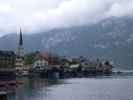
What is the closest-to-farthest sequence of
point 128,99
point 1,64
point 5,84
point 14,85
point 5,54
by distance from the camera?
point 128,99, point 5,84, point 14,85, point 1,64, point 5,54

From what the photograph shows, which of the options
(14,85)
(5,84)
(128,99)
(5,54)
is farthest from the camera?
(5,54)

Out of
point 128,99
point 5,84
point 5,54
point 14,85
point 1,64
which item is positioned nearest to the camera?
point 128,99

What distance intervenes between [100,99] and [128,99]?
5161mm

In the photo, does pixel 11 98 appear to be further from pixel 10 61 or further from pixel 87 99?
pixel 10 61

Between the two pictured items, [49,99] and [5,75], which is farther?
[5,75]

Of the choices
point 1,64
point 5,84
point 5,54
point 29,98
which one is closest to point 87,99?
point 29,98

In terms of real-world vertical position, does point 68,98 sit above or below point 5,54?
below

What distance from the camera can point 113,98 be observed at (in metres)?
88.8

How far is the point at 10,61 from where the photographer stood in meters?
168

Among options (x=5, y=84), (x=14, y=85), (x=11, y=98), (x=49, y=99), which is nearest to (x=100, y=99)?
(x=49, y=99)

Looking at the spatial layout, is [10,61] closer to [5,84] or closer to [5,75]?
[5,75]

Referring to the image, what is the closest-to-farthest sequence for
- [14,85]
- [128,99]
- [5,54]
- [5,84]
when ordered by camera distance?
1. [128,99]
2. [5,84]
3. [14,85]
4. [5,54]

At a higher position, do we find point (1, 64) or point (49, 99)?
point (1, 64)

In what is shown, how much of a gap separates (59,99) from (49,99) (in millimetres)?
1883
